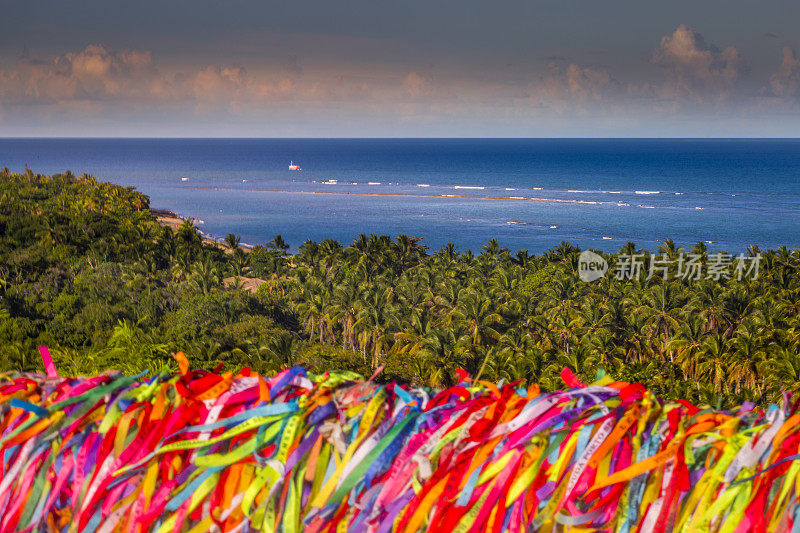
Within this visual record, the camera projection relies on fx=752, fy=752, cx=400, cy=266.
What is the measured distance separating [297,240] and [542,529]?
106 m

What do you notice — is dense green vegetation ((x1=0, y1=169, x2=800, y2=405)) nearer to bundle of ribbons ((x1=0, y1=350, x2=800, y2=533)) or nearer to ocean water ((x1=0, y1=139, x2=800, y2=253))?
bundle of ribbons ((x1=0, y1=350, x2=800, y2=533))

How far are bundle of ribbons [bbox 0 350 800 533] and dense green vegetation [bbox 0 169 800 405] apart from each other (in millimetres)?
20886

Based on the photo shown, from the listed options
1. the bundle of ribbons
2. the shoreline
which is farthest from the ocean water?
the bundle of ribbons

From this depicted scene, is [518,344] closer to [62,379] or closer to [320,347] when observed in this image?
[320,347]

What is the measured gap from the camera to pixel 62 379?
3846 mm

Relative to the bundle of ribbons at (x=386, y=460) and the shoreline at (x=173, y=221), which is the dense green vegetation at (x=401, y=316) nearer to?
the bundle of ribbons at (x=386, y=460)

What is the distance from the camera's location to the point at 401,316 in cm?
4375

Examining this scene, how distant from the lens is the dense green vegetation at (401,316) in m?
34.1

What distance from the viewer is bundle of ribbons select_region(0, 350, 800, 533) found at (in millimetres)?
3033

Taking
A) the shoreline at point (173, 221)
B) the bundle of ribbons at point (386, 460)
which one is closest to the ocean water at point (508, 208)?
the shoreline at point (173, 221)

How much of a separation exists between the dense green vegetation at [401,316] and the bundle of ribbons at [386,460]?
20886 mm

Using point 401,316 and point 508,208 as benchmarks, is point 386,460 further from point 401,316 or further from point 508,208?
point 508,208

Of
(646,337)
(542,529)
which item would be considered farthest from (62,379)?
(646,337)

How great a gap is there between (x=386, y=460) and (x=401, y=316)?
40587mm
